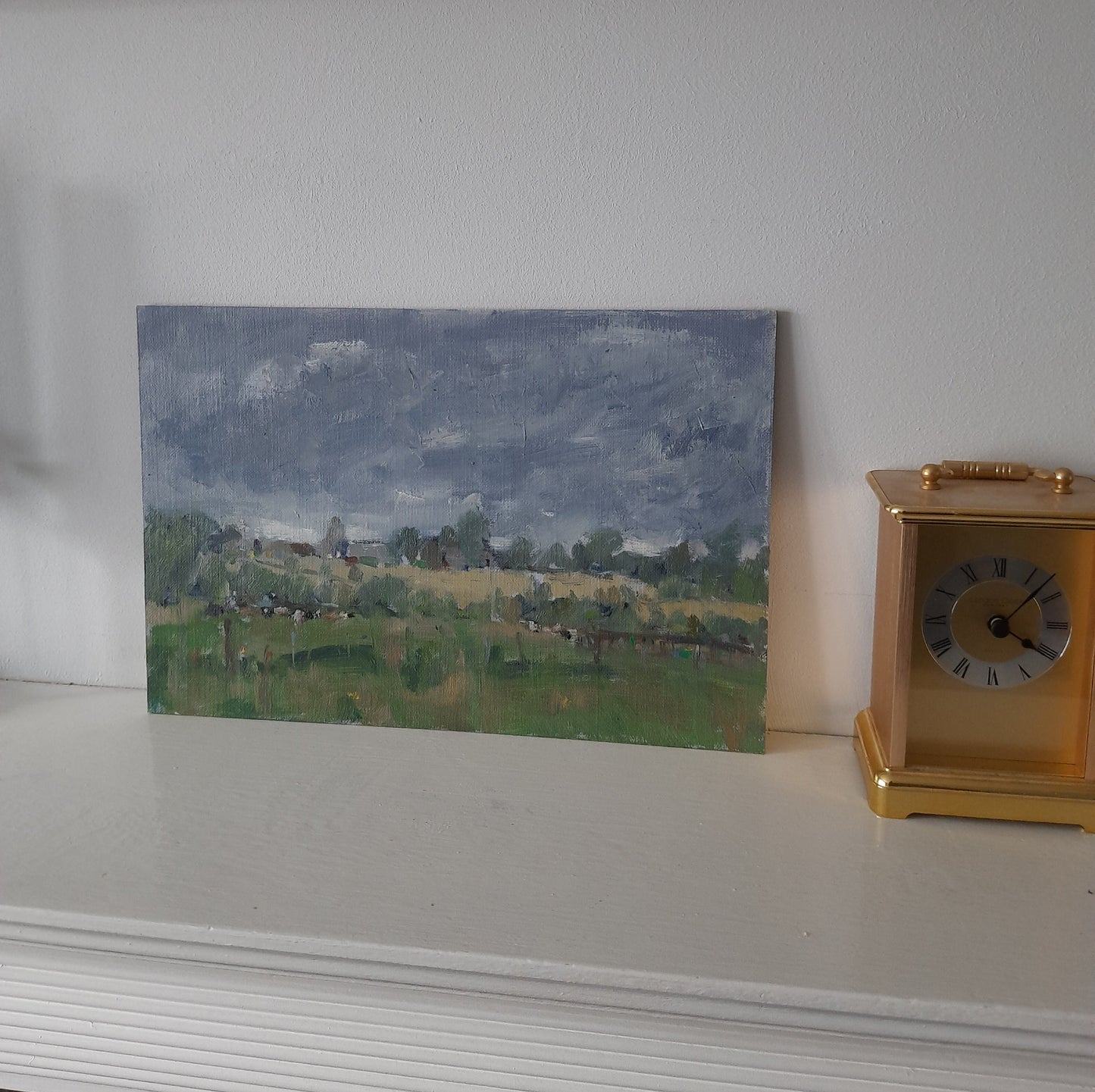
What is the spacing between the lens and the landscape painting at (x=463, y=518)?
1.25 meters

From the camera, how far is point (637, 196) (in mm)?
1227

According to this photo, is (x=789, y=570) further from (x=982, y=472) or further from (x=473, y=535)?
(x=473, y=535)

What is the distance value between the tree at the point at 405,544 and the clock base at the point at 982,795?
0.58 metres

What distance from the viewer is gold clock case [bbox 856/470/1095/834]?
106cm

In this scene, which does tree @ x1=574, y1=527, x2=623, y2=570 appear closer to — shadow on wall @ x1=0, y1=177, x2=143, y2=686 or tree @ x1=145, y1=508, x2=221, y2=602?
tree @ x1=145, y1=508, x2=221, y2=602

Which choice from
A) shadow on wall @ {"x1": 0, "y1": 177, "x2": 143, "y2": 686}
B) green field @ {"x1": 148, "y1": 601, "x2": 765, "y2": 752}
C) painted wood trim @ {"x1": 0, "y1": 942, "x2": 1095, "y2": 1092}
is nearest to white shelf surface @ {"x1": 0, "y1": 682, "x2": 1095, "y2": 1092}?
painted wood trim @ {"x1": 0, "y1": 942, "x2": 1095, "y2": 1092}

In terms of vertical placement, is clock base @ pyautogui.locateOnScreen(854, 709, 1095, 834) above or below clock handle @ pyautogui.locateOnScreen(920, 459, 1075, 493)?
below

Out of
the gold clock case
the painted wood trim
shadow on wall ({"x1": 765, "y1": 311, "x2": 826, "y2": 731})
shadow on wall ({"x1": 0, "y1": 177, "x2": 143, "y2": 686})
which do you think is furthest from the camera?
shadow on wall ({"x1": 0, "y1": 177, "x2": 143, "y2": 686})

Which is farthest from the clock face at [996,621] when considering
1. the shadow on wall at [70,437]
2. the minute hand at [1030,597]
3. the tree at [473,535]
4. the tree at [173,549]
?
the shadow on wall at [70,437]

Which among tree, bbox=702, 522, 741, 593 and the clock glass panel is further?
tree, bbox=702, 522, 741, 593

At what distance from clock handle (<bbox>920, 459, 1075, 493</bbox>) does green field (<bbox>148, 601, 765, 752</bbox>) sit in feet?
Result: 0.97

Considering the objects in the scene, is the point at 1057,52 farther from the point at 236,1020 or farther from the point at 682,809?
the point at 236,1020

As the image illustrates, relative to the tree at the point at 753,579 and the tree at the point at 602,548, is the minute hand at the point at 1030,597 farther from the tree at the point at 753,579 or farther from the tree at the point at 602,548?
the tree at the point at 602,548

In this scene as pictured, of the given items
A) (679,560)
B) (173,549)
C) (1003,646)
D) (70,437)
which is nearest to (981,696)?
(1003,646)
